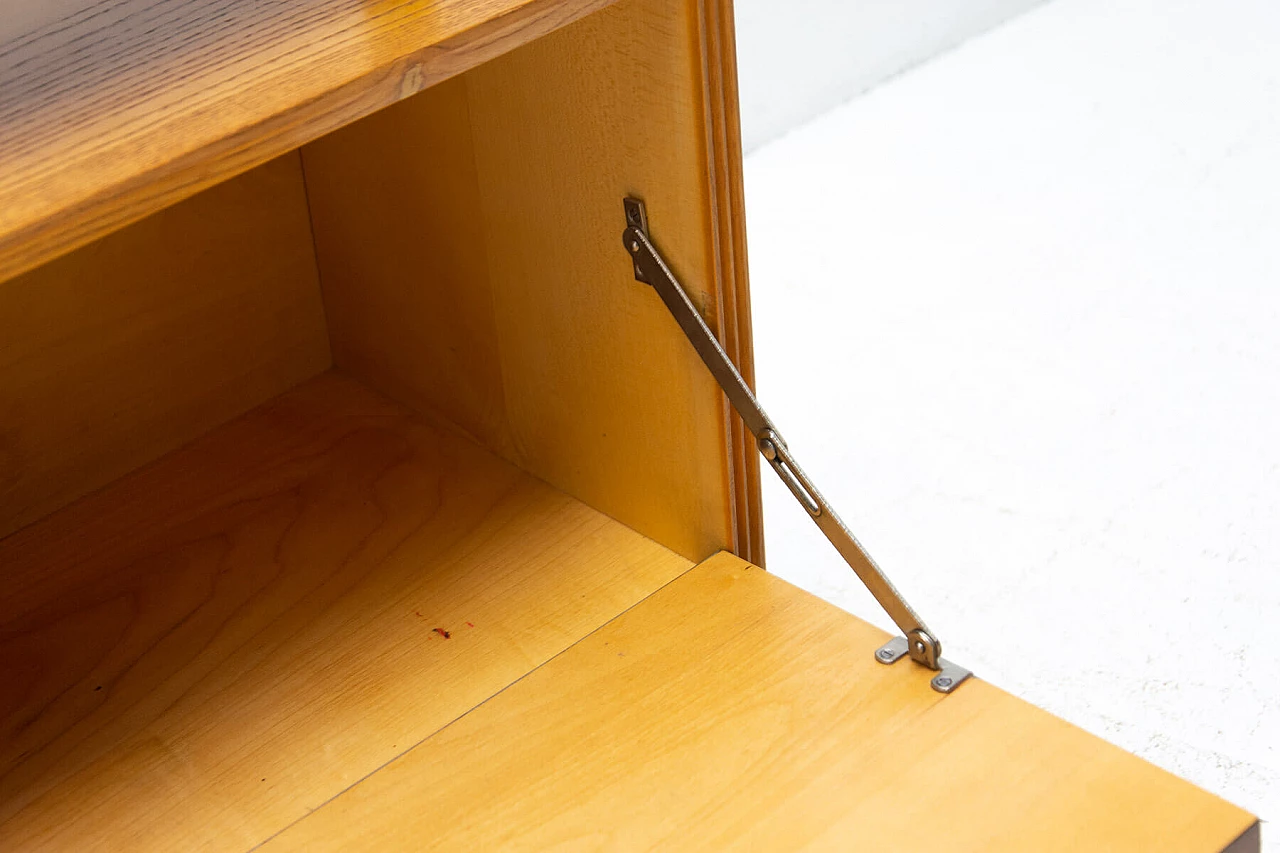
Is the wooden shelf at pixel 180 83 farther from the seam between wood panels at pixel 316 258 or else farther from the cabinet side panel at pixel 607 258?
the seam between wood panels at pixel 316 258

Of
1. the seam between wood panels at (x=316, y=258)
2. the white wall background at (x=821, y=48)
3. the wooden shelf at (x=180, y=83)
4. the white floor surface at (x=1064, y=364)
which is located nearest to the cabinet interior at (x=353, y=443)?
the seam between wood panels at (x=316, y=258)

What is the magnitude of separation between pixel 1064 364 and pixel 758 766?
92 centimetres

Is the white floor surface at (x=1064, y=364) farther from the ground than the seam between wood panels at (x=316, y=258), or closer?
closer

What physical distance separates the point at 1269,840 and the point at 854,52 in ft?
4.87

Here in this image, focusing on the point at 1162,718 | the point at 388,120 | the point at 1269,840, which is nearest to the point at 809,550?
the point at 1162,718

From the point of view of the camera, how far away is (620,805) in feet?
2.53

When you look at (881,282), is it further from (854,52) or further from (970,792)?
(970,792)

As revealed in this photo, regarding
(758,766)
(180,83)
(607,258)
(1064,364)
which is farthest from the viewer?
(1064,364)

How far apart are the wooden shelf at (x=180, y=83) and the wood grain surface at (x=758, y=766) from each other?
1.15 feet

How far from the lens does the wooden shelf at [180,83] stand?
579 mm

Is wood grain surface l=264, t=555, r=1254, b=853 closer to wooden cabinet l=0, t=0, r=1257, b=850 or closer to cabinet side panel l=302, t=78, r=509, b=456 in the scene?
wooden cabinet l=0, t=0, r=1257, b=850

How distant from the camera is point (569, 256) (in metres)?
0.94

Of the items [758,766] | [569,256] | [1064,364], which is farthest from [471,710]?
[1064,364]

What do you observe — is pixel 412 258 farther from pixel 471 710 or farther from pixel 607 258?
pixel 471 710
